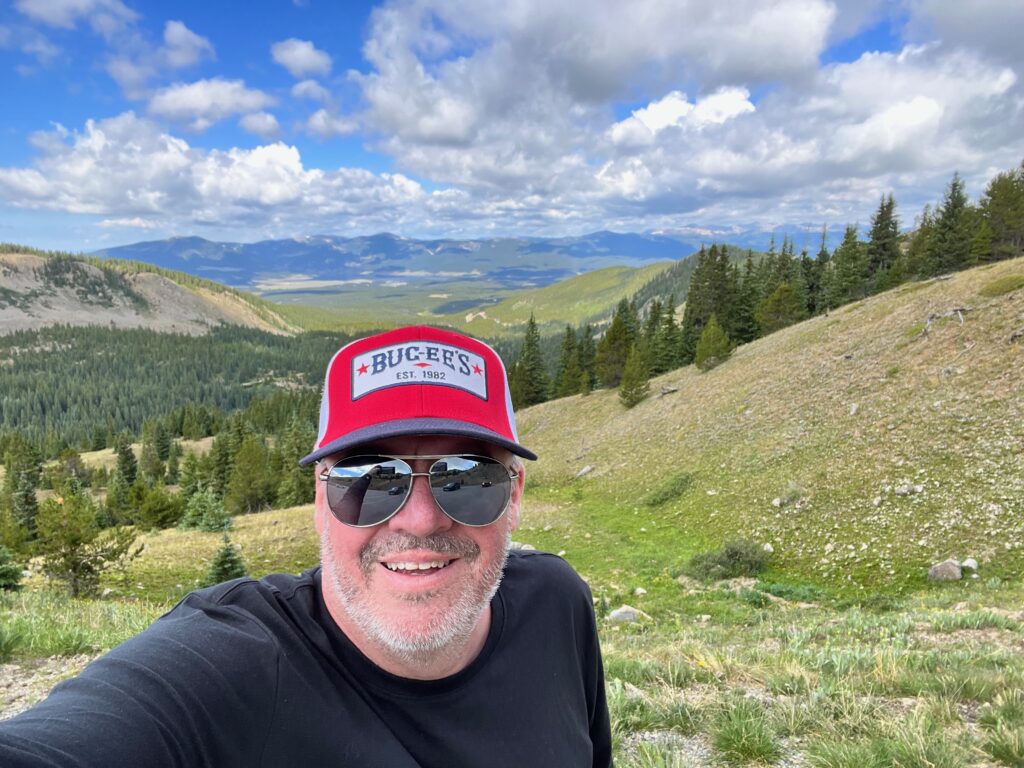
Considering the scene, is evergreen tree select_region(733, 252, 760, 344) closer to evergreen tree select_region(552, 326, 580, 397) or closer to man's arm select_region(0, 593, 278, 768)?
evergreen tree select_region(552, 326, 580, 397)

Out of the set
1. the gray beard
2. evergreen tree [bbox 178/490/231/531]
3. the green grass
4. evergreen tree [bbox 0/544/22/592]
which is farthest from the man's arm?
the green grass

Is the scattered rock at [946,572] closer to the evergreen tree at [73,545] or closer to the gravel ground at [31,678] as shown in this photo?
the gravel ground at [31,678]

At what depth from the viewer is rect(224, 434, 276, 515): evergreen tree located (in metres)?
49.9

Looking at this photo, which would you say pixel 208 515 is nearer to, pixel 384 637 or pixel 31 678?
pixel 31 678

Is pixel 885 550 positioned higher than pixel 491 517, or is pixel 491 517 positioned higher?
pixel 491 517

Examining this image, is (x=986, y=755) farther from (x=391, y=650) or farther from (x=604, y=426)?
(x=604, y=426)

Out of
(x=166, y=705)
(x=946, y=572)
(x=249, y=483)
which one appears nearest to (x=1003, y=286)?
(x=946, y=572)

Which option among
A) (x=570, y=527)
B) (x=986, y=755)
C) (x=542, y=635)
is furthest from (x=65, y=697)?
(x=570, y=527)

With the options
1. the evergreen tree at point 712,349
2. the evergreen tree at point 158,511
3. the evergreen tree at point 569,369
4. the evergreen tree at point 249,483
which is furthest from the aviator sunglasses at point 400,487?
the evergreen tree at point 249,483

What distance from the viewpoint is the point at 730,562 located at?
1527cm

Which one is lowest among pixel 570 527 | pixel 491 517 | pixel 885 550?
pixel 570 527

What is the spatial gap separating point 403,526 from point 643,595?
45.0 ft

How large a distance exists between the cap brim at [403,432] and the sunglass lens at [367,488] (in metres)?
0.11

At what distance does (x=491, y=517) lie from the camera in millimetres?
2383
